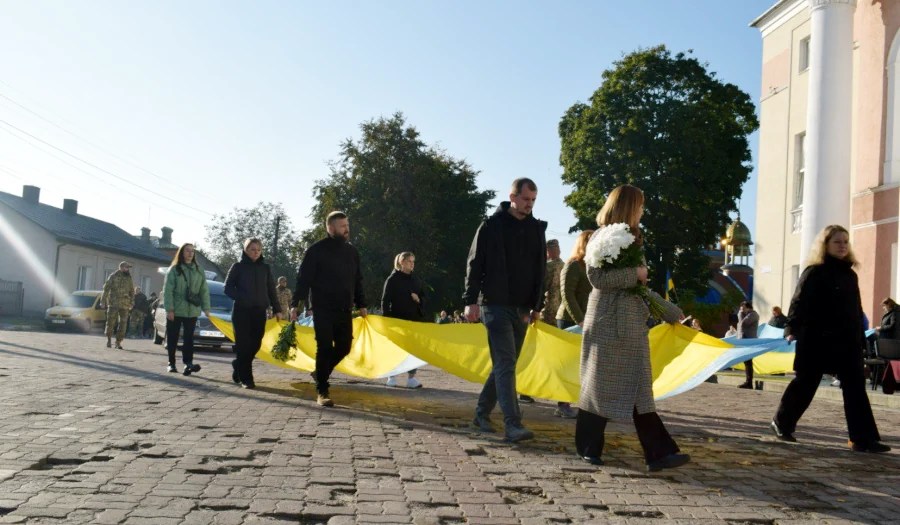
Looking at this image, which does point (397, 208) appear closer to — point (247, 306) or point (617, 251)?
point (247, 306)

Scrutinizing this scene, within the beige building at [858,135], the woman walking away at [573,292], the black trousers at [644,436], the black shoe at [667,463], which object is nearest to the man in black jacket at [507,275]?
the black trousers at [644,436]

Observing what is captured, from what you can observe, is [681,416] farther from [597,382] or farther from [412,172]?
[412,172]

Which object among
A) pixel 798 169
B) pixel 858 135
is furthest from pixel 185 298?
pixel 798 169

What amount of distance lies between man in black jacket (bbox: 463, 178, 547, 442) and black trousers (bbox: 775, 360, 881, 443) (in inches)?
95.2

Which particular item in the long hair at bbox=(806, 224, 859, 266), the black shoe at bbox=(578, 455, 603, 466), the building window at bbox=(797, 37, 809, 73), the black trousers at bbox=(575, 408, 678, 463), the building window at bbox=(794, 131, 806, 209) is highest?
the building window at bbox=(797, 37, 809, 73)

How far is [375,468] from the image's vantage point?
20.4 ft

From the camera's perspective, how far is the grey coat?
6445 millimetres

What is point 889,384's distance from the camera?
49.6 ft

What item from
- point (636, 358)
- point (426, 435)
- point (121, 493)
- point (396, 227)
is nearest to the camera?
point (121, 493)

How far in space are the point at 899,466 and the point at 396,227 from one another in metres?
46.0

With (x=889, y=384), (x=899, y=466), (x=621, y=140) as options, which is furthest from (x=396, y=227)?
(x=899, y=466)

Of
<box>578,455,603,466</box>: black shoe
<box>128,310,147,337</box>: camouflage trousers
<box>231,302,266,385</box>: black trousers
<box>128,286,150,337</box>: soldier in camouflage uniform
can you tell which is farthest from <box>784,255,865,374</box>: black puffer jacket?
<box>128,310,147,337</box>: camouflage trousers

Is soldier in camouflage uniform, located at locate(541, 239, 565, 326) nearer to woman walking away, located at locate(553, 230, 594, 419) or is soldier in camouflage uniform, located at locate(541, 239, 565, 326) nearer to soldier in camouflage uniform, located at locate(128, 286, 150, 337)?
woman walking away, located at locate(553, 230, 594, 419)

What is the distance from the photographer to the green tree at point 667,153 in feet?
144
